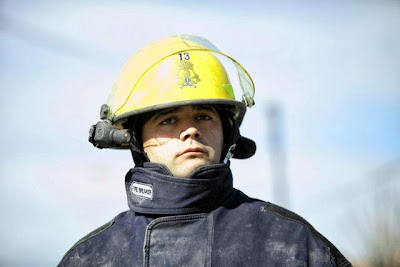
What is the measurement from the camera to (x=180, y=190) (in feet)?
15.2

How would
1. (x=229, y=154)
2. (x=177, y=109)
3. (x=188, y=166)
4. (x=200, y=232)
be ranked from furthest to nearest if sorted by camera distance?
A: (x=229, y=154) → (x=177, y=109) → (x=188, y=166) → (x=200, y=232)

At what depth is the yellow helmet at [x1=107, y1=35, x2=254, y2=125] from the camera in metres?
4.92

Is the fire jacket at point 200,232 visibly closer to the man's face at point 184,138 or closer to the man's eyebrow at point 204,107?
the man's face at point 184,138

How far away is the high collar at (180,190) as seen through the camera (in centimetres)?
462

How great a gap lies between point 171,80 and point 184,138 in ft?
1.45

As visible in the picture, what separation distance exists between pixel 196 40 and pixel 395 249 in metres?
15.1

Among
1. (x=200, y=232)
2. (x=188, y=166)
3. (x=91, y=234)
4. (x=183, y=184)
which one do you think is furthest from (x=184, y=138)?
(x=91, y=234)

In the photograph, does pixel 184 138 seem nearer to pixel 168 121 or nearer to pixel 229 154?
A: pixel 168 121

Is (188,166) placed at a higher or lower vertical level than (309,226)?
higher

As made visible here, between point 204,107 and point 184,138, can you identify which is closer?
point 184,138

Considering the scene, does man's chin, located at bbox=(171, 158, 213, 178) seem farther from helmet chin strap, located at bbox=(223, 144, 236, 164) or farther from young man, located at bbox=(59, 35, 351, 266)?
helmet chin strap, located at bbox=(223, 144, 236, 164)

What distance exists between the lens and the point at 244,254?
4.46 metres

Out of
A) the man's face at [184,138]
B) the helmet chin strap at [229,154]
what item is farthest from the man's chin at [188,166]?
the helmet chin strap at [229,154]

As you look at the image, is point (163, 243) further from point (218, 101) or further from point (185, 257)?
point (218, 101)
